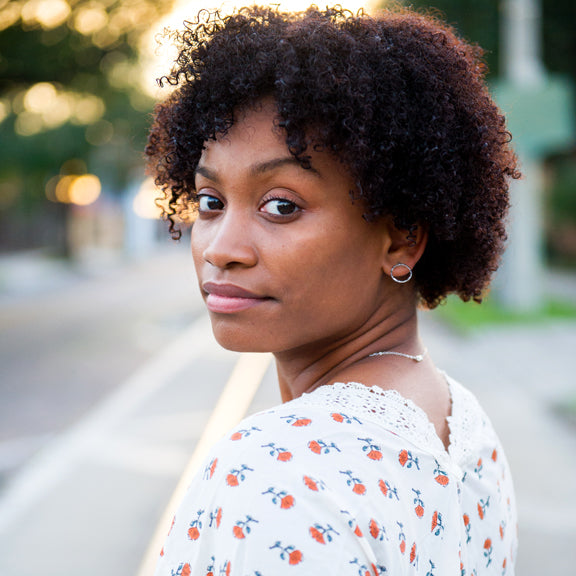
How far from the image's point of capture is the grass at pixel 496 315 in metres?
12.2

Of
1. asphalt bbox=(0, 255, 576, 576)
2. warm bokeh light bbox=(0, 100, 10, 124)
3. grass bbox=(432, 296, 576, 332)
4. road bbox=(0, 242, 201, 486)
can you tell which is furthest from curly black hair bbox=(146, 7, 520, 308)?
warm bokeh light bbox=(0, 100, 10, 124)

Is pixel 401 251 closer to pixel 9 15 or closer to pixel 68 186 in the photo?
pixel 9 15

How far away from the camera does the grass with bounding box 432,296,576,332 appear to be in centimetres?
1224

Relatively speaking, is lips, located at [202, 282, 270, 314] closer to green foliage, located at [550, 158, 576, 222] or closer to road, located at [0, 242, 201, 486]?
road, located at [0, 242, 201, 486]

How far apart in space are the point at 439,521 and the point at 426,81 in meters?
0.79

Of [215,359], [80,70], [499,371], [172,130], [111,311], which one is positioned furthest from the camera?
[111,311]

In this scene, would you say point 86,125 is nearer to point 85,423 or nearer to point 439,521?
point 85,423

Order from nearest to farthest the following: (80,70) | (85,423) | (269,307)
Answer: (269,307) → (85,423) → (80,70)

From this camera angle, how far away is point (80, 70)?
1359 centimetres

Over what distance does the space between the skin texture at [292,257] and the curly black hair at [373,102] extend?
0.11 feet

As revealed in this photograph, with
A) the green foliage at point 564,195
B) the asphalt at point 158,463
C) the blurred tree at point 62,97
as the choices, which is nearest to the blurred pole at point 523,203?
the asphalt at point 158,463

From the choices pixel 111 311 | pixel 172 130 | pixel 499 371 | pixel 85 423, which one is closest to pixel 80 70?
pixel 111 311

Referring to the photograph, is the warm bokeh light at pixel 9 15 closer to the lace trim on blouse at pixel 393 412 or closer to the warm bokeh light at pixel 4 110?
the warm bokeh light at pixel 4 110

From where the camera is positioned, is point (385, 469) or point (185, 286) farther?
point (185, 286)
